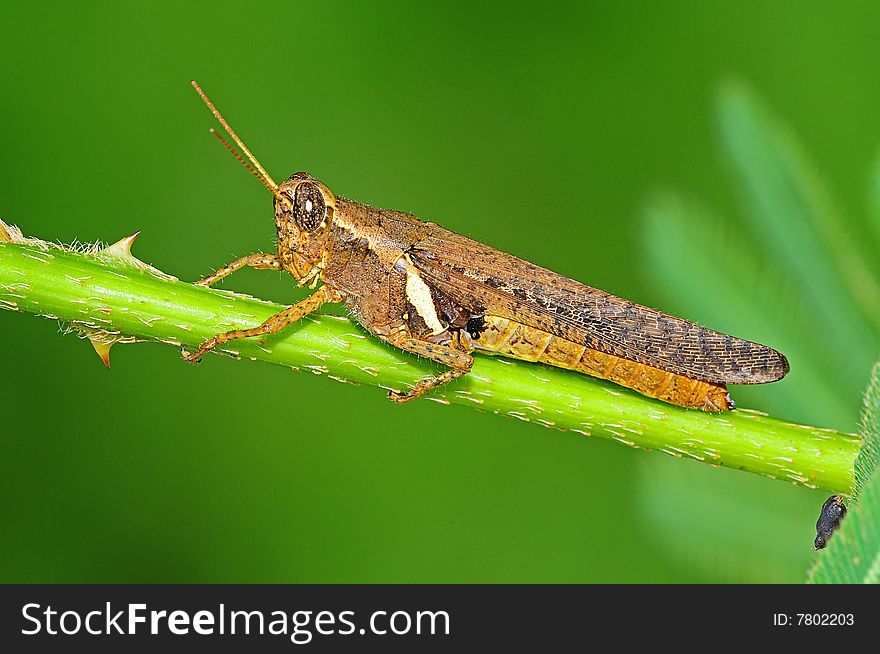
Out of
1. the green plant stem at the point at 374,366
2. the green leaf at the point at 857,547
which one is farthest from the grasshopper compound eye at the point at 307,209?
the green leaf at the point at 857,547

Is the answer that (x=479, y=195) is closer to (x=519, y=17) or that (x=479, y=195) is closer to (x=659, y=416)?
(x=519, y=17)

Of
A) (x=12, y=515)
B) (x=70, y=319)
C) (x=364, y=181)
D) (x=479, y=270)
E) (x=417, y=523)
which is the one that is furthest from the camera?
(x=364, y=181)

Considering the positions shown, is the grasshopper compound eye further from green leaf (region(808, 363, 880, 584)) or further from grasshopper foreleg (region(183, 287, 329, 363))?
green leaf (region(808, 363, 880, 584))

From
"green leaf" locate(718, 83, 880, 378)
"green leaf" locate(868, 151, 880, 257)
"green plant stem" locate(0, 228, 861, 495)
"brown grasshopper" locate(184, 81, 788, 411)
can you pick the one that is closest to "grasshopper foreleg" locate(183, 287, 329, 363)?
"green plant stem" locate(0, 228, 861, 495)

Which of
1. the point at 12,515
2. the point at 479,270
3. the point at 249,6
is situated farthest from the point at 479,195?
Result: the point at 12,515

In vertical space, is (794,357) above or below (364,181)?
below

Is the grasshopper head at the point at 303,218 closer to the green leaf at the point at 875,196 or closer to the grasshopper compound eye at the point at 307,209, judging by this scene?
the grasshopper compound eye at the point at 307,209

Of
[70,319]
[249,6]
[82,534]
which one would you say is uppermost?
[249,6]
